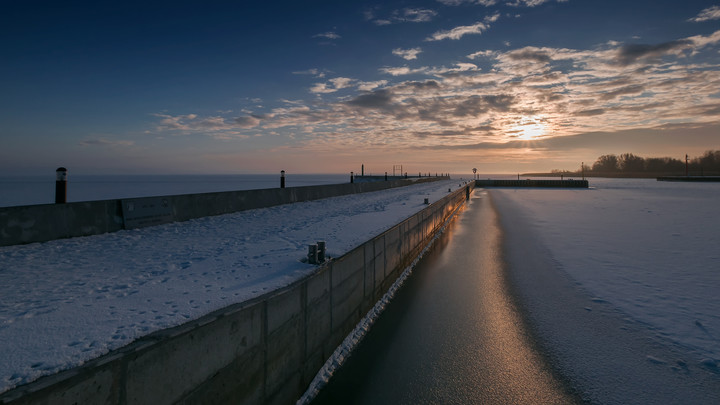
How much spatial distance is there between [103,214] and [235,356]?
8835 mm

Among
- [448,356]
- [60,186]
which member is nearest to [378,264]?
Result: [448,356]

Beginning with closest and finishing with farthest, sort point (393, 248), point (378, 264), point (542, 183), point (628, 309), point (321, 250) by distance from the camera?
point (321, 250) < point (628, 309) < point (378, 264) < point (393, 248) < point (542, 183)

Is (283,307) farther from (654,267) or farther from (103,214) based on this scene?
(654,267)

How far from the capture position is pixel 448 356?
516 centimetres

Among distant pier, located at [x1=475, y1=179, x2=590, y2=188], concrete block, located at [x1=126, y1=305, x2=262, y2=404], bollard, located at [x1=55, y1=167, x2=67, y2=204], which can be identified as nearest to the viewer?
concrete block, located at [x1=126, y1=305, x2=262, y2=404]

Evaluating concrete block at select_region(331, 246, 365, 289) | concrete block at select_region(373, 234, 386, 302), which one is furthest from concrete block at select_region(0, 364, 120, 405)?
concrete block at select_region(373, 234, 386, 302)

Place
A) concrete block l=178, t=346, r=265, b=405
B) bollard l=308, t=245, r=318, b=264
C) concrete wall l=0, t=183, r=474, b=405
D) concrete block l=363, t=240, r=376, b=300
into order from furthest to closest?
1. concrete block l=363, t=240, r=376, b=300
2. bollard l=308, t=245, r=318, b=264
3. concrete block l=178, t=346, r=265, b=405
4. concrete wall l=0, t=183, r=474, b=405

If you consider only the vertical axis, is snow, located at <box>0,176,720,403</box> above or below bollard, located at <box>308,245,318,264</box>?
below

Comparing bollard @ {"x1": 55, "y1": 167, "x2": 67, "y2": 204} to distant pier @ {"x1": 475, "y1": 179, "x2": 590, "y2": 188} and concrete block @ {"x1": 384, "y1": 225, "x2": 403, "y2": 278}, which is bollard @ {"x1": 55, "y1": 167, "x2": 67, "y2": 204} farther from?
distant pier @ {"x1": 475, "y1": 179, "x2": 590, "y2": 188}

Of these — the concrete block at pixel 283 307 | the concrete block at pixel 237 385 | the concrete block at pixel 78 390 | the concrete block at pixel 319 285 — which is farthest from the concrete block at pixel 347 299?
the concrete block at pixel 78 390

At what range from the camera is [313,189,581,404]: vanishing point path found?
4281mm

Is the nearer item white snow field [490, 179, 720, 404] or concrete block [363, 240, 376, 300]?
white snow field [490, 179, 720, 404]

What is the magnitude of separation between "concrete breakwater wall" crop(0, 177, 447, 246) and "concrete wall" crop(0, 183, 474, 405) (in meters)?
7.59

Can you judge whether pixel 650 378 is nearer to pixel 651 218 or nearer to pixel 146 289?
pixel 146 289
